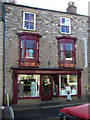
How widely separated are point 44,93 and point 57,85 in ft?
5.35

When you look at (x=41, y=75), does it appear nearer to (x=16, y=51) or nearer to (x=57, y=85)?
(x=57, y=85)

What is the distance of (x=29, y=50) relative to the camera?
15.1 metres

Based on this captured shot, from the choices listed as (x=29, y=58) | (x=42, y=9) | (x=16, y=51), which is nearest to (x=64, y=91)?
→ (x=29, y=58)

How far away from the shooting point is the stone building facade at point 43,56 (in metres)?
14.7

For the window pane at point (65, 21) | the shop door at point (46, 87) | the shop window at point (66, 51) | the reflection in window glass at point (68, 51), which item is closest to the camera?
the shop door at point (46, 87)

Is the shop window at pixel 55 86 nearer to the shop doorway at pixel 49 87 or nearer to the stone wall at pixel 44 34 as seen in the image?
the shop doorway at pixel 49 87

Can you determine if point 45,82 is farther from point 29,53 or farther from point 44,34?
point 44,34

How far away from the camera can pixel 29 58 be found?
15000mm

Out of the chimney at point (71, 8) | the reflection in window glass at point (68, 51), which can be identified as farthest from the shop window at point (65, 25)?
the chimney at point (71, 8)

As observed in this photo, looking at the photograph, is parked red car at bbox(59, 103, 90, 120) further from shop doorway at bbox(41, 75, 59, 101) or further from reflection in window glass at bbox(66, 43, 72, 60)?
reflection in window glass at bbox(66, 43, 72, 60)

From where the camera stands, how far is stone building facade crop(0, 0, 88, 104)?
14727 millimetres

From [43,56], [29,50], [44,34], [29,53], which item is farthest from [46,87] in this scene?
[44,34]

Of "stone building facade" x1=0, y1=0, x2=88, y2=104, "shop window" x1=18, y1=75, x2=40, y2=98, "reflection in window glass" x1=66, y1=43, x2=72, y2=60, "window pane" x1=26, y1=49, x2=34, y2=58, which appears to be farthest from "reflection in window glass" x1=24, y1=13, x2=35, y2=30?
"shop window" x1=18, y1=75, x2=40, y2=98

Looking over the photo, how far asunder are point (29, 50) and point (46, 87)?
4.37 metres
